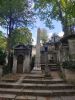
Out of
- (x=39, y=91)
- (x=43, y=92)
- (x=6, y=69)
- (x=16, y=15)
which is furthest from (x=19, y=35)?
(x=43, y=92)

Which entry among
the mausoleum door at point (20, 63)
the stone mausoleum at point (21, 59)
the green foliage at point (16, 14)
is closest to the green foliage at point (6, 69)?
the stone mausoleum at point (21, 59)

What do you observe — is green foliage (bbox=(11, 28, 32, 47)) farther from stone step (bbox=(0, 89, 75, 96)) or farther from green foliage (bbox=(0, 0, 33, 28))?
stone step (bbox=(0, 89, 75, 96))

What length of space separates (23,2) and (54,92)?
15.0 metres

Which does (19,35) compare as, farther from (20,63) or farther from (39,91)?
(39,91)

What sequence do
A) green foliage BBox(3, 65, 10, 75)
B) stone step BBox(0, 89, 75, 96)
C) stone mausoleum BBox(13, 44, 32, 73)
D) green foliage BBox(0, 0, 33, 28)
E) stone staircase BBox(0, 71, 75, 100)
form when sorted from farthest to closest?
green foliage BBox(0, 0, 33, 28)
stone mausoleum BBox(13, 44, 32, 73)
green foliage BBox(3, 65, 10, 75)
stone step BBox(0, 89, 75, 96)
stone staircase BBox(0, 71, 75, 100)

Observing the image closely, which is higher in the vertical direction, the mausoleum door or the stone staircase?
the mausoleum door

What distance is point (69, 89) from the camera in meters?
9.34

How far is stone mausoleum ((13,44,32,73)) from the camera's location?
707 inches

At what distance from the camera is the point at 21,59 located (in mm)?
18453

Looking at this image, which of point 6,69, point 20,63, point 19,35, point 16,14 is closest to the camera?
point 6,69

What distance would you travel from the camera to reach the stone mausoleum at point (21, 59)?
707 inches

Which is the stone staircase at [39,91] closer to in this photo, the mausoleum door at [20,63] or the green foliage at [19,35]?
the mausoleum door at [20,63]

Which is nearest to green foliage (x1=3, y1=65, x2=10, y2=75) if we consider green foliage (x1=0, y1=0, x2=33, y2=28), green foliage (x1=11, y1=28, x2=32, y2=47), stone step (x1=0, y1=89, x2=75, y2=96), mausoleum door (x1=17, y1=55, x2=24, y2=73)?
mausoleum door (x1=17, y1=55, x2=24, y2=73)

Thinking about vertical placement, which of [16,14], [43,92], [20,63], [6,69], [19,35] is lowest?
[43,92]
